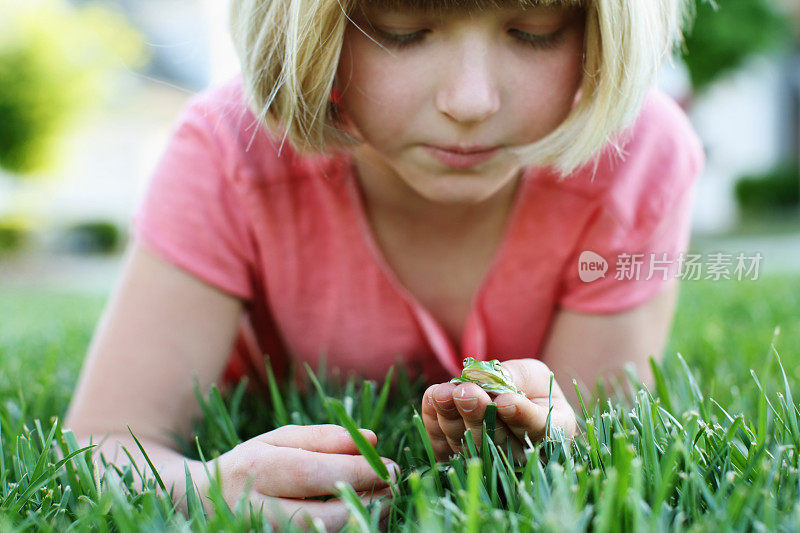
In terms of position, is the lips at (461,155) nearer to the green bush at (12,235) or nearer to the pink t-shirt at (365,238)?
the pink t-shirt at (365,238)

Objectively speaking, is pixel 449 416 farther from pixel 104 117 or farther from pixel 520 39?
pixel 104 117

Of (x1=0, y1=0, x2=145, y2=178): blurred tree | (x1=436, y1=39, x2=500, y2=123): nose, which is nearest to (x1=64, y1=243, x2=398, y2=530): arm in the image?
(x1=436, y1=39, x2=500, y2=123): nose

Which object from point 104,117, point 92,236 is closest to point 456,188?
point 92,236

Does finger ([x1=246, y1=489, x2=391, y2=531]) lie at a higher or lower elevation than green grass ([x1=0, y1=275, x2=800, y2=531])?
lower

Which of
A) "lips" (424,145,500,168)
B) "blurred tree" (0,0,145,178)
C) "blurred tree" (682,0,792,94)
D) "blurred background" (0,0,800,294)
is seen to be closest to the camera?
"lips" (424,145,500,168)

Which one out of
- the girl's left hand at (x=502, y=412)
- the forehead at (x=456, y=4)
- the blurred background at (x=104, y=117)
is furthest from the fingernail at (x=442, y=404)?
the blurred background at (x=104, y=117)

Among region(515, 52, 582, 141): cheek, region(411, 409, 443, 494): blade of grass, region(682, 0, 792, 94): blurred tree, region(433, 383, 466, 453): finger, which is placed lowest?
region(411, 409, 443, 494): blade of grass

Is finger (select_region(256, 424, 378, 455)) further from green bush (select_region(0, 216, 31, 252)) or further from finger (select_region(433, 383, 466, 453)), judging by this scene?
green bush (select_region(0, 216, 31, 252))
